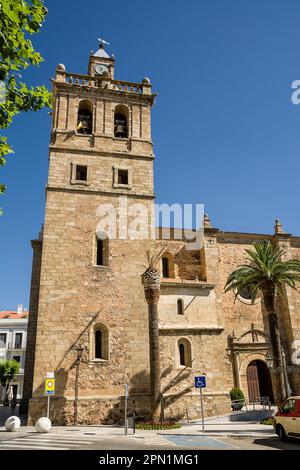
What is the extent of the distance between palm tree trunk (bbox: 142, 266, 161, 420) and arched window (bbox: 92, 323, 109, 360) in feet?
9.37

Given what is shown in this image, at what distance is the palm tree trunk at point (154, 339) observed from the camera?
1587 cm

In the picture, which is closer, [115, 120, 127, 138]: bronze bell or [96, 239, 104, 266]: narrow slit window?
[96, 239, 104, 266]: narrow slit window

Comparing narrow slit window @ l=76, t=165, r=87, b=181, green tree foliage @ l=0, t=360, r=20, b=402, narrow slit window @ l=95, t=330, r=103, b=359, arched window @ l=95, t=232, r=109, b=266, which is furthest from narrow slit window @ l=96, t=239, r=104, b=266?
green tree foliage @ l=0, t=360, r=20, b=402

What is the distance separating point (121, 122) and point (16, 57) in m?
17.2

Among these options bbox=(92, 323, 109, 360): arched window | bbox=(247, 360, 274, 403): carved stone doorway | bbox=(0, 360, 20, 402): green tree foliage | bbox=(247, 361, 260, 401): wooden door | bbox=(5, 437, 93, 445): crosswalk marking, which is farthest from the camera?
bbox=(0, 360, 20, 402): green tree foliage

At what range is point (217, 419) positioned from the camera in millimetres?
18266

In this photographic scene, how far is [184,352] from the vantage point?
68.0 feet

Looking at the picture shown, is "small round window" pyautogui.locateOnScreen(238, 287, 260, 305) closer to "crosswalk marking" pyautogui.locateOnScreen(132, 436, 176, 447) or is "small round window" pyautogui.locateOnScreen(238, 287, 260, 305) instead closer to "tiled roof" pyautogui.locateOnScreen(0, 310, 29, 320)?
"crosswalk marking" pyautogui.locateOnScreen(132, 436, 176, 447)

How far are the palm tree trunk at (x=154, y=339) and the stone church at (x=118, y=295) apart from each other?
2.16 metres

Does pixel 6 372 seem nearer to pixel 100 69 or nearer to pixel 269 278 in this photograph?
pixel 100 69

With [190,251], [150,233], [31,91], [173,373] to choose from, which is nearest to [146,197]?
[150,233]

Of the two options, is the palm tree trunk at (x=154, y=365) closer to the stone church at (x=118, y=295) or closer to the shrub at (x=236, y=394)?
the stone church at (x=118, y=295)

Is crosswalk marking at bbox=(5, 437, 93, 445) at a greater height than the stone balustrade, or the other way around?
the stone balustrade

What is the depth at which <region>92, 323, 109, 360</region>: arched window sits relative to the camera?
1866 cm
